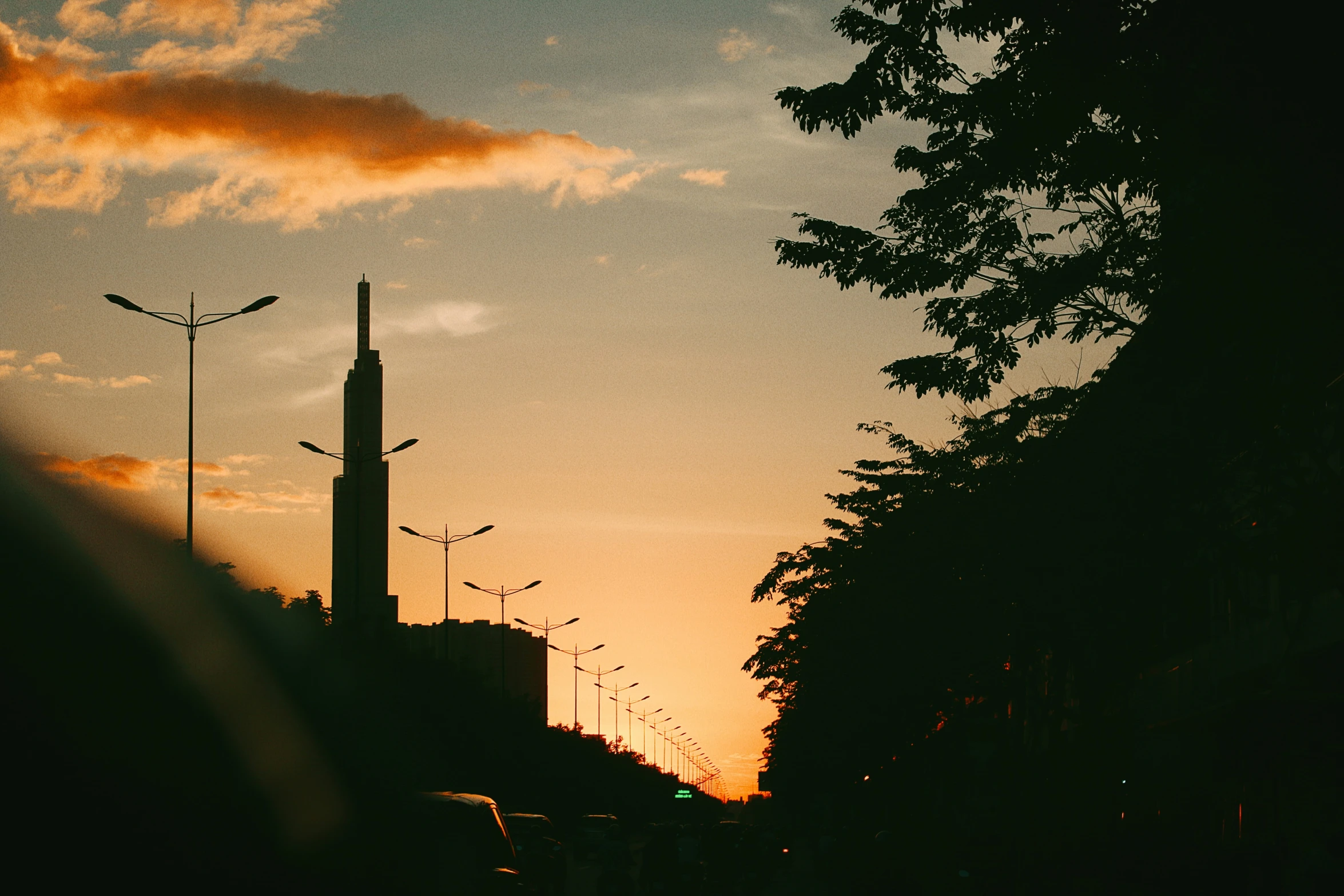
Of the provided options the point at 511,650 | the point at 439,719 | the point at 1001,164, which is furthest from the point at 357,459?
the point at 511,650

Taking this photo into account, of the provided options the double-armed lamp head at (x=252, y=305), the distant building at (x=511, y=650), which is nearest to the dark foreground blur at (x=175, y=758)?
the double-armed lamp head at (x=252, y=305)

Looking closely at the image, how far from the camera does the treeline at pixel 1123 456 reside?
8.32 meters

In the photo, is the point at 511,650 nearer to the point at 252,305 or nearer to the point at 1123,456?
the point at 252,305

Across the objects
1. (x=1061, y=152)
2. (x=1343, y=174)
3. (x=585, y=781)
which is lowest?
(x=585, y=781)

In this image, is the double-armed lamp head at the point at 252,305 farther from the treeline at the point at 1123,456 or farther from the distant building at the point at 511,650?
the distant building at the point at 511,650

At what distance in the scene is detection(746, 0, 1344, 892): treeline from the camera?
328 inches

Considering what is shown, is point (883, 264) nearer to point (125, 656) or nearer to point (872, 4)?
point (872, 4)

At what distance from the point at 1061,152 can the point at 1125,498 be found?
9.32 ft

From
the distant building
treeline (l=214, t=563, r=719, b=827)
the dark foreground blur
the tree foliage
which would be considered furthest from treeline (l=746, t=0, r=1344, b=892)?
the distant building

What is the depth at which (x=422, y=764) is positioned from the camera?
144 ft

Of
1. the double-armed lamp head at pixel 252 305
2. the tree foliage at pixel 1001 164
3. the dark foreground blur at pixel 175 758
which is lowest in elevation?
the dark foreground blur at pixel 175 758

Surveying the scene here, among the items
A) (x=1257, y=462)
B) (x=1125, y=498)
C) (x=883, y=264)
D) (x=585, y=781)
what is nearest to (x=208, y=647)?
(x=883, y=264)

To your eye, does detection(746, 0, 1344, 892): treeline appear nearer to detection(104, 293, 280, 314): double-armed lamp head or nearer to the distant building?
detection(104, 293, 280, 314): double-armed lamp head

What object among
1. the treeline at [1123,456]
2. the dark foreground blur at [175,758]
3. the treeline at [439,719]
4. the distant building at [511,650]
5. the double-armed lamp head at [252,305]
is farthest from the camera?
the distant building at [511,650]
